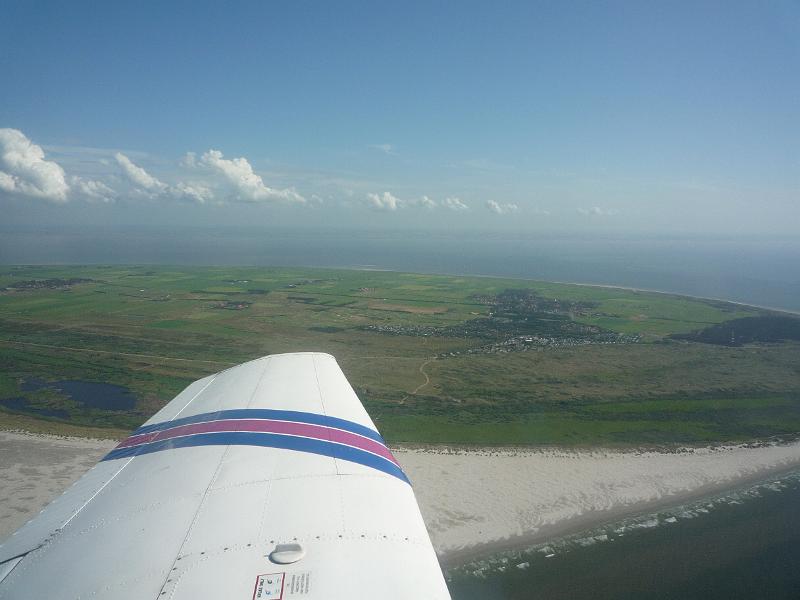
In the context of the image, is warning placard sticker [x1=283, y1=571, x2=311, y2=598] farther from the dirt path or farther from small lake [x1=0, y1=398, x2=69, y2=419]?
small lake [x1=0, y1=398, x2=69, y2=419]

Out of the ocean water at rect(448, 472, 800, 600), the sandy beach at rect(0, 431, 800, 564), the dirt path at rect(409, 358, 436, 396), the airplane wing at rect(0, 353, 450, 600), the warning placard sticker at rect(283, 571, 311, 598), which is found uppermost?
the warning placard sticker at rect(283, 571, 311, 598)

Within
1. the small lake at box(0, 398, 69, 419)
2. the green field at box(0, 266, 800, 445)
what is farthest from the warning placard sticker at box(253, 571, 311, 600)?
the small lake at box(0, 398, 69, 419)

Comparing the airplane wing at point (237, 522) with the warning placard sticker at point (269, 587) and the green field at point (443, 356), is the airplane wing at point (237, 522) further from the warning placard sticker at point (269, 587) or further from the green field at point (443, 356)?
the green field at point (443, 356)

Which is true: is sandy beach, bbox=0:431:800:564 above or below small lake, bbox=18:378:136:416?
below

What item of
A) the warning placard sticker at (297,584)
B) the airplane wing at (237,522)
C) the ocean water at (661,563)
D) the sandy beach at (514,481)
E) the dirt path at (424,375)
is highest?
the warning placard sticker at (297,584)

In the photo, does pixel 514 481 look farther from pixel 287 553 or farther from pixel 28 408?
pixel 28 408

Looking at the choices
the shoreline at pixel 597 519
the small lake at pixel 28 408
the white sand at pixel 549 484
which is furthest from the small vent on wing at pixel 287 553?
the small lake at pixel 28 408

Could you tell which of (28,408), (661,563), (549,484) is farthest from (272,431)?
(28,408)
